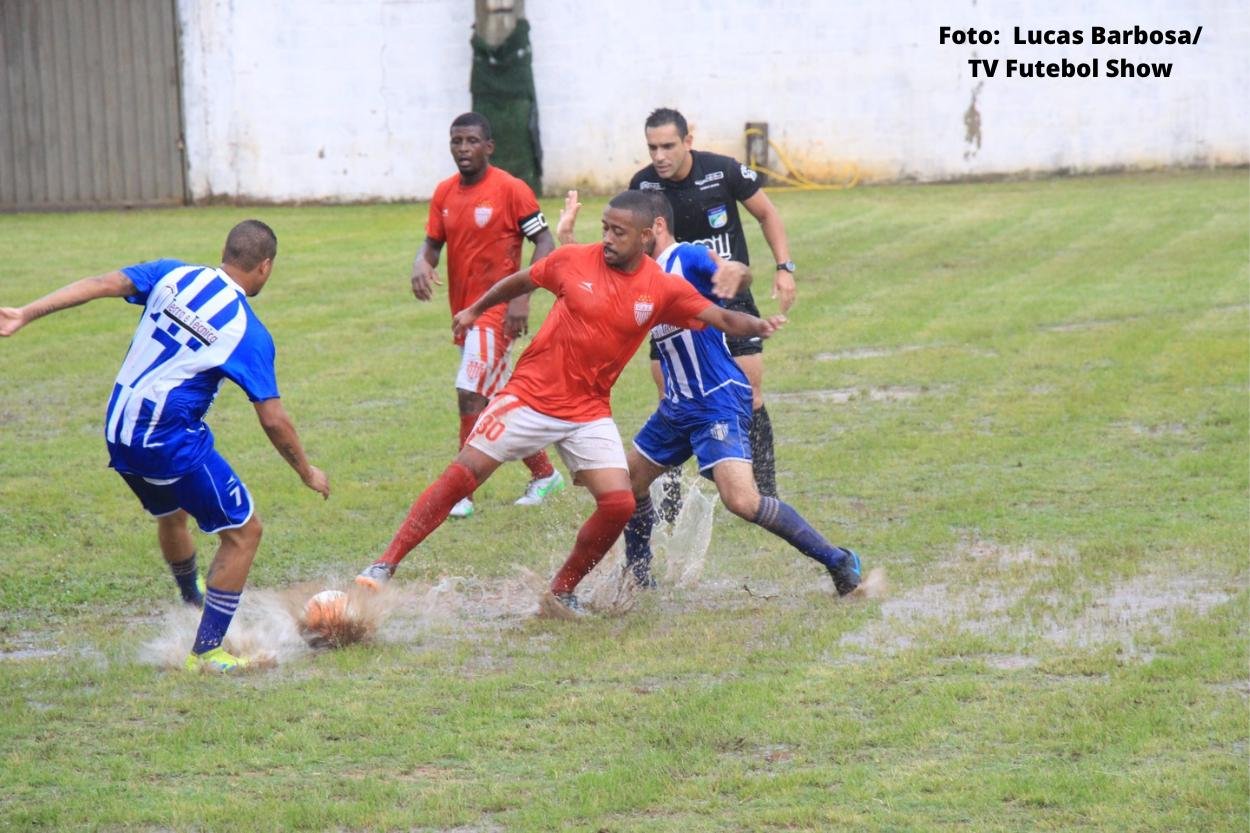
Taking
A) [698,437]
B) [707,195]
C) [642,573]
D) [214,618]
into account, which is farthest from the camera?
[707,195]

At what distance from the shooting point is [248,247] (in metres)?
6.18

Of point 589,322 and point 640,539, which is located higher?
point 589,322

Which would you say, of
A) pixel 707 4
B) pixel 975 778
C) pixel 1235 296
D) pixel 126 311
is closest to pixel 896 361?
pixel 1235 296

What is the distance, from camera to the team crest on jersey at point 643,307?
676 centimetres

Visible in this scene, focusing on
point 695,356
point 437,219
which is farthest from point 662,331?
point 437,219

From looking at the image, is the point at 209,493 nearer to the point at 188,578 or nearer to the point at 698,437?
the point at 188,578

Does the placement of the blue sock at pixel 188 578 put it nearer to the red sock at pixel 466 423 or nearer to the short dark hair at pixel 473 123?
the red sock at pixel 466 423

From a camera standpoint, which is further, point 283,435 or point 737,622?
point 737,622

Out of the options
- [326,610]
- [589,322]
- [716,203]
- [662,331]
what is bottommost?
[326,610]

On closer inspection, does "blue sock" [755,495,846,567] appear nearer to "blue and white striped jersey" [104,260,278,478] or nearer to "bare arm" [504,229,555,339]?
"blue and white striped jersey" [104,260,278,478]

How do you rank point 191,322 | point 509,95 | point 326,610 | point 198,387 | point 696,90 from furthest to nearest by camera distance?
point 696,90, point 509,95, point 326,610, point 198,387, point 191,322

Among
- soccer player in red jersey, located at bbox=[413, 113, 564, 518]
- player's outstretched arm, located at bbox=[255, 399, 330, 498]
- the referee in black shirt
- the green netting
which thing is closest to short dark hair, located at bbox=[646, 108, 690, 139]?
the referee in black shirt

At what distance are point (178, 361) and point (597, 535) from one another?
186cm

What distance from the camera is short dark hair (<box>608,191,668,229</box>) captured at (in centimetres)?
673
